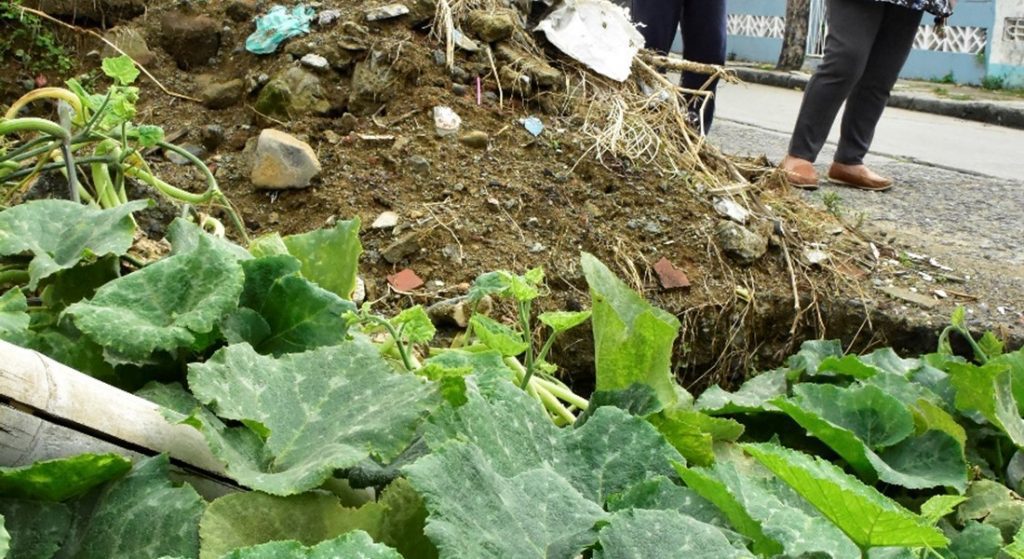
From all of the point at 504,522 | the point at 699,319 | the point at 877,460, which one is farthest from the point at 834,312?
the point at 504,522

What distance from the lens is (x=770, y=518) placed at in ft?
2.59

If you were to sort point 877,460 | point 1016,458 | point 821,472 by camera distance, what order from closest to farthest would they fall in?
1. point 821,472
2. point 877,460
3. point 1016,458

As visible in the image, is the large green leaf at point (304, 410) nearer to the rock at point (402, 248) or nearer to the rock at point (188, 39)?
the rock at point (402, 248)

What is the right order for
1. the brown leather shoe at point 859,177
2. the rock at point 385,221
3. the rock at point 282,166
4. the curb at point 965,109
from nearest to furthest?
the rock at point 385,221 < the rock at point 282,166 < the brown leather shoe at point 859,177 < the curb at point 965,109

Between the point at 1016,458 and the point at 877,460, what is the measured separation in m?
0.29

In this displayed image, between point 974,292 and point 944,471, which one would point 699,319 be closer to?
point 974,292

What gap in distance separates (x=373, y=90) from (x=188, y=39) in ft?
2.50

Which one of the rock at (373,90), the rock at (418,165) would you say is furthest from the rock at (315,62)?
the rock at (418,165)

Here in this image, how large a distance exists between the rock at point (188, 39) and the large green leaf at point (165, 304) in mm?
2782

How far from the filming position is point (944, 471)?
48.0 inches

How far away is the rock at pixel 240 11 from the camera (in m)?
3.57

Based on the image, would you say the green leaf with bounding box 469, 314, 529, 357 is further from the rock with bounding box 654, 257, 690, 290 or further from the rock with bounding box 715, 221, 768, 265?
the rock with bounding box 715, 221, 768, 265

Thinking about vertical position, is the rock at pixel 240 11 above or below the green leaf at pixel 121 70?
below

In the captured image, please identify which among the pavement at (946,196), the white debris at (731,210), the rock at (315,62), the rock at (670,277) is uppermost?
the rock at (315,62)
